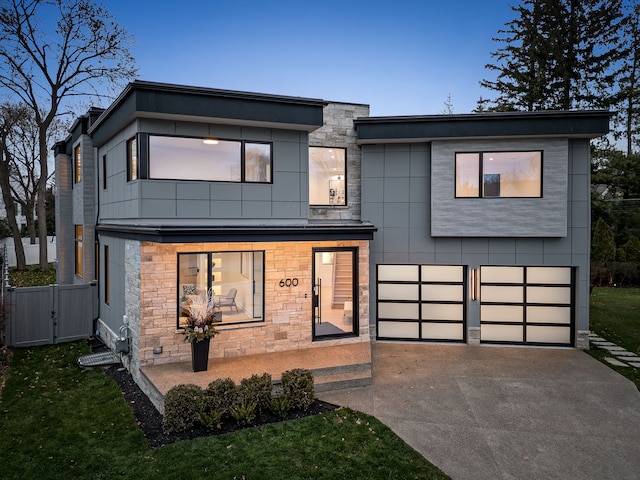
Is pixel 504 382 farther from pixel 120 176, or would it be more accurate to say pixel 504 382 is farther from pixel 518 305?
pixel 120 176

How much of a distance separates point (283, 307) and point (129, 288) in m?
3.57

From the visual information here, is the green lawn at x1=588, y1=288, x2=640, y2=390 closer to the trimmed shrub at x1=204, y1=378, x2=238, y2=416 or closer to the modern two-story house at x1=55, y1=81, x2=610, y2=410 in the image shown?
the modern two-story house at x1=55, y1=81, x2=610, y2=410

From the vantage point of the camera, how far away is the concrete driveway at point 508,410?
18.6 feet

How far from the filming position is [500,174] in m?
11.3

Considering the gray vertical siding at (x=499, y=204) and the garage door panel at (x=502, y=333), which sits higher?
the gray vertical siding at (x=499, y=204)

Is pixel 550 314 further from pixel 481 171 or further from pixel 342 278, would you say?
pixel 342 278

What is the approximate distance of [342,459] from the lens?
5.59 meters

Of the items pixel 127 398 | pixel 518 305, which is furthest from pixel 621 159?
pixel 127 398

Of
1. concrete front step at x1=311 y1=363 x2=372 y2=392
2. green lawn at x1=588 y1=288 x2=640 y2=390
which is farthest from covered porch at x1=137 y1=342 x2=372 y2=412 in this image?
green lawn at x1=588 y1=288 x2=640 y2=390

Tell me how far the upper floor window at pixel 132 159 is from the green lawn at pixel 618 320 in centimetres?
1221

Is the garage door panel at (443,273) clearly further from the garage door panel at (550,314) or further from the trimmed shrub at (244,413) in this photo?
the trimmed shrub at (244,413)

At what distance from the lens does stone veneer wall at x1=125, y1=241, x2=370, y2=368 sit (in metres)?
8.54

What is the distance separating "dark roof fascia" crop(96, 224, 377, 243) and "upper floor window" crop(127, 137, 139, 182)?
4.02 ft

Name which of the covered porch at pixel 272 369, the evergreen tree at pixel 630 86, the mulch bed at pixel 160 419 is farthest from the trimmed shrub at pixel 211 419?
the evergreen tree at pixel 630 86
